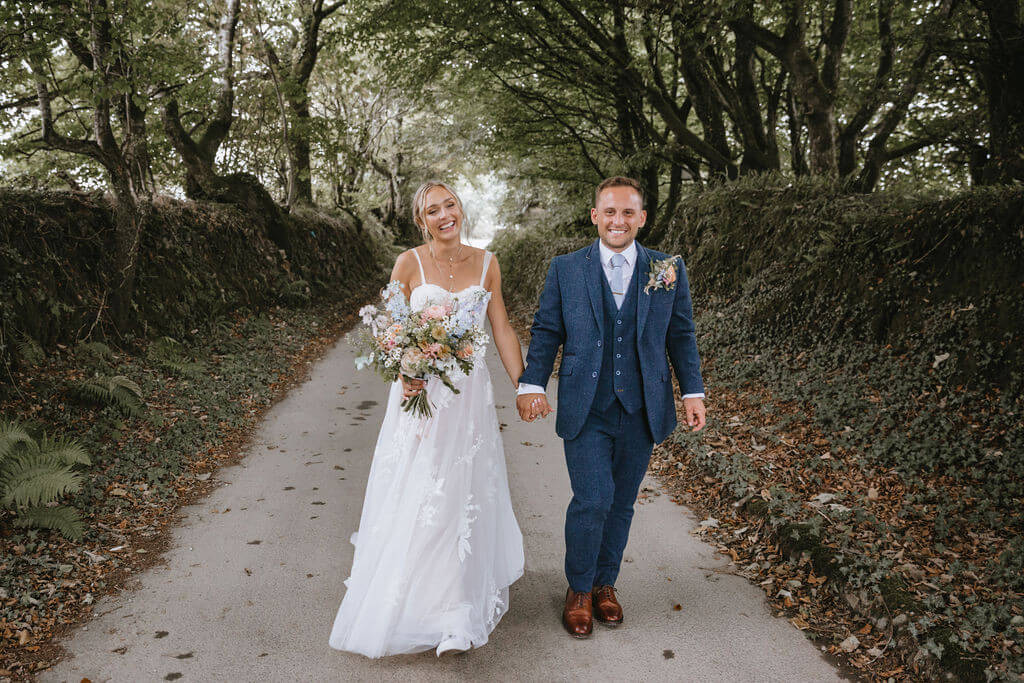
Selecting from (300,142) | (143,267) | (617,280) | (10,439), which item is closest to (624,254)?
(617,280)

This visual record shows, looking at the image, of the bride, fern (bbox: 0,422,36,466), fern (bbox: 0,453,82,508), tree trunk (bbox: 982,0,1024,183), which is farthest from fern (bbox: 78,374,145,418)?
tree trunk (bbox: 982,0,1024,183)

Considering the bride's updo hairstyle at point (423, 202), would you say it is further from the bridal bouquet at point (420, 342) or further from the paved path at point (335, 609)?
the paved path at point (335, 609)

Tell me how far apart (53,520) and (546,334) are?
3.62 m

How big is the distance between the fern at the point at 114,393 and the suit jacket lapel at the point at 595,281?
5257 mm

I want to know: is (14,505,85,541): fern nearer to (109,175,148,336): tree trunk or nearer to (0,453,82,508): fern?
(0,453,82,508): fern

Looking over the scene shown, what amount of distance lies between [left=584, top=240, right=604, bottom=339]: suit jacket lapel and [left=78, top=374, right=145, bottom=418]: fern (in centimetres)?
526

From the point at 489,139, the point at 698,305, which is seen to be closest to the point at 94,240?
the point at 698,305

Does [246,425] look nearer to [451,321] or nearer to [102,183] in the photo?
[451,321]

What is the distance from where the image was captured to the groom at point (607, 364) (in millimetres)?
3373

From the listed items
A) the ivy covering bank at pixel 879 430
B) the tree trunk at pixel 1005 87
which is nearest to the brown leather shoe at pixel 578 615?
the ivy covering bank at pixel 879 430

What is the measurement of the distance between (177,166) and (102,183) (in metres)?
3.89

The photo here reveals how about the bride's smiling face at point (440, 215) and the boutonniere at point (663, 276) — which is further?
the bride's smiling face at point (440, 215)

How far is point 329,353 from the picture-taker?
12234 mm

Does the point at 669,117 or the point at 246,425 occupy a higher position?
the point at 669,117
